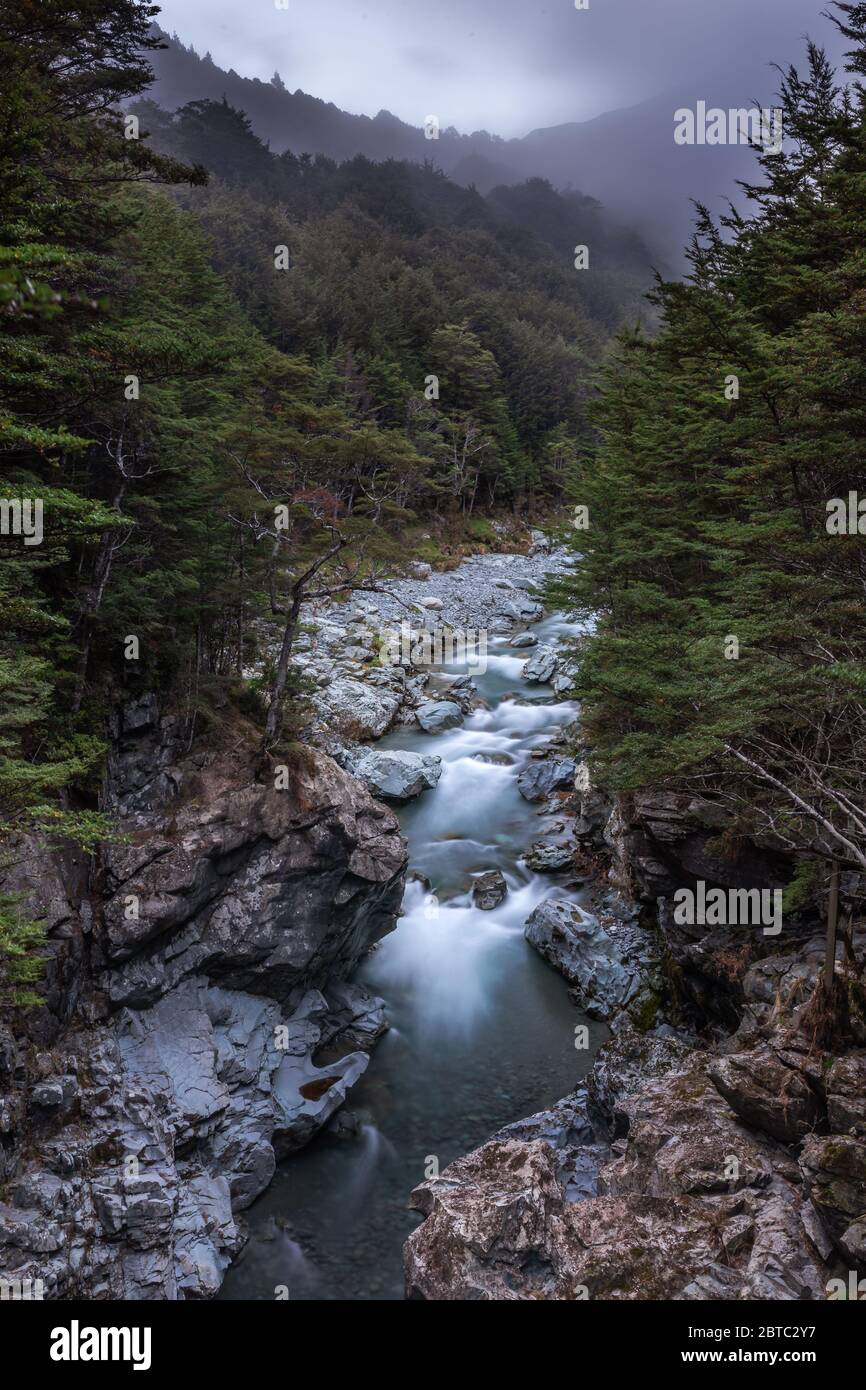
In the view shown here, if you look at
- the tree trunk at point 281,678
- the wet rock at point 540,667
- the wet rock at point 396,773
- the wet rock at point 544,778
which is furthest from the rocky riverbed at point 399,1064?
the wet rock at point 540,667

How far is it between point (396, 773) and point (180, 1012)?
428 inches

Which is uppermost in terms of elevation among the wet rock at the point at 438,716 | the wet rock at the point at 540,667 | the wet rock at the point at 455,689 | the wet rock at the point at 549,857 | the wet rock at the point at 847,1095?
the wet rock at the point at 540,667

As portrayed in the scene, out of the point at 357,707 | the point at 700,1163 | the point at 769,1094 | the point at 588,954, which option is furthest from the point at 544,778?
the point at 700,1163

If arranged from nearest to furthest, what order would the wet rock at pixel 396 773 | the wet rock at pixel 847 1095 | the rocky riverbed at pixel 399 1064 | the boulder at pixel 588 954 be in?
1. the wet rock at pixel 847 1095
2. the rocky riverbed at pixel 399 1064
3. the boulder at pixel 588 954
4. the wet rock at pixel 396 773

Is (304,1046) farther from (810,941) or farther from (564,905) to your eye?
(810,941)

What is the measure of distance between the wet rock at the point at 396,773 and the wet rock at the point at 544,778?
276cm

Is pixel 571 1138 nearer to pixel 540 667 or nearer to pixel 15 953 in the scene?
pixel 15 953

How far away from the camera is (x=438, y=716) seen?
83.0ft

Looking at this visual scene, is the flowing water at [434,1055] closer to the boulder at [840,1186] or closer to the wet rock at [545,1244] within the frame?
the wet rock at [545,1244]

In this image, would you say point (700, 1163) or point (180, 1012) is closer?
point (700, 1163)

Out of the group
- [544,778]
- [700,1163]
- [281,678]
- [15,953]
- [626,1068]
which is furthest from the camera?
[544,778]

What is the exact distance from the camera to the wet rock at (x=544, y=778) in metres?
21.5

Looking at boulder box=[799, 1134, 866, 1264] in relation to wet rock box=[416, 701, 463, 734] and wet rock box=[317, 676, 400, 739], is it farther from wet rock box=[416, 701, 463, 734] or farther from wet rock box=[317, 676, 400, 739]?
wet rock box=[416, 701, 463, 734]
